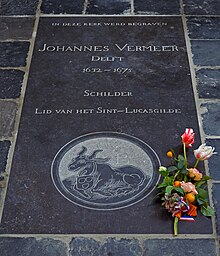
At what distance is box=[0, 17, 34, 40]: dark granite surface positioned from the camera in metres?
3.64

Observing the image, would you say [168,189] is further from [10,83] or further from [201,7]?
[201,7]

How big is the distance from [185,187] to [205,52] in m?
1.24

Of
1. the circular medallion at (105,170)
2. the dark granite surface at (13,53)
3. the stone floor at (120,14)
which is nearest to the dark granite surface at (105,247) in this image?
the stone floor at (120,14)

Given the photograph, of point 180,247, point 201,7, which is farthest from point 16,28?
point 180,247

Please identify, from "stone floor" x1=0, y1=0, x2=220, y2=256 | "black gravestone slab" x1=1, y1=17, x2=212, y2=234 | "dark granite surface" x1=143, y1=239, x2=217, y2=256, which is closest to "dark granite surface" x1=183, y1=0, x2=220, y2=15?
"stone floor" x1=0, y1=0, x2=220, y2=256

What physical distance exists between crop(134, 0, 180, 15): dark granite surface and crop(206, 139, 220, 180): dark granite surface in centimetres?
129

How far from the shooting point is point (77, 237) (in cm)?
245

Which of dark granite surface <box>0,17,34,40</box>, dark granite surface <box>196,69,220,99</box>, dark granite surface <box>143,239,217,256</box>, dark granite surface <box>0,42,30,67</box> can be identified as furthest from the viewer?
dark granite surface <box>0,17,34,40</box>

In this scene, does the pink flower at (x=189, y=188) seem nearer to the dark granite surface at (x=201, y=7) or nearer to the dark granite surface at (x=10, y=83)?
the dark granite surface at (x=10, y=83)

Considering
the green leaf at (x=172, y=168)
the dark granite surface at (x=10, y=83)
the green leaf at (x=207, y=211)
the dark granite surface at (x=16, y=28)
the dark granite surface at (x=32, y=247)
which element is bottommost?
the dark granite surface at (x=32, y=247)

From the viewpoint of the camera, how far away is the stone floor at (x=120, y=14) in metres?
2.41

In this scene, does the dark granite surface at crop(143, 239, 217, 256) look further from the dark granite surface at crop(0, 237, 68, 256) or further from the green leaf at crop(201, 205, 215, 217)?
the dark granite surface at crop(0, 237, 68, 256)

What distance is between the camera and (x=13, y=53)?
3.50 metres

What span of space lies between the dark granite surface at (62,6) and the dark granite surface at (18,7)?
0.24ft
